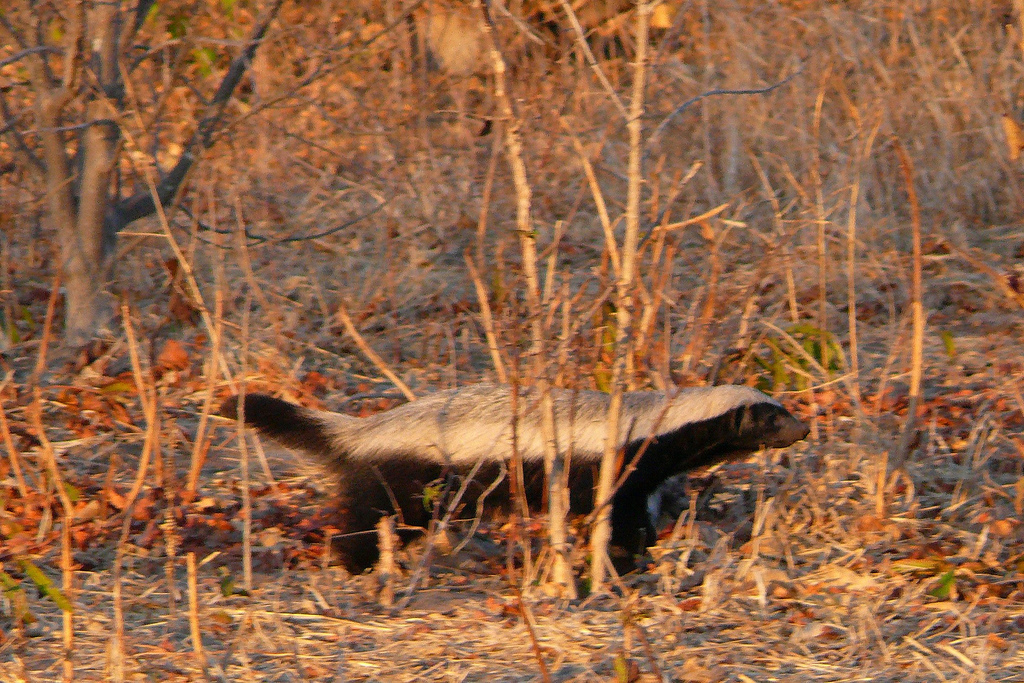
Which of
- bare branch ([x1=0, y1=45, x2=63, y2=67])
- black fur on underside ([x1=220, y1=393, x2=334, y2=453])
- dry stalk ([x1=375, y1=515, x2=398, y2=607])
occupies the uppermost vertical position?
bare branch ([x1=0, y1=45, x2=63, y2=67])

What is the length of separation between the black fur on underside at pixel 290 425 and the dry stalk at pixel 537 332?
2.64 feet

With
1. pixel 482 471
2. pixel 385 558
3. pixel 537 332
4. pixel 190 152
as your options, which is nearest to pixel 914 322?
pixel 537 332

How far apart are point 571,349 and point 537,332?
70 centimetres

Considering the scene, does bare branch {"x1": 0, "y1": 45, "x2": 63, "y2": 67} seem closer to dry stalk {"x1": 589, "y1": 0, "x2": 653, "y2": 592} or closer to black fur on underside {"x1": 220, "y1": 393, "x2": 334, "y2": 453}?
black fur on underside {"x1": 220, "y1": 393, "x2": 334, "y2": 453}

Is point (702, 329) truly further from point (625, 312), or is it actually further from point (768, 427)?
point (625, 312)

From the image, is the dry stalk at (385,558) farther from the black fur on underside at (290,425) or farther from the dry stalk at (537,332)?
the dry stalk at (537,332)

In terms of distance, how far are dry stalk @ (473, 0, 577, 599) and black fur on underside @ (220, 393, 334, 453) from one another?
805 mm

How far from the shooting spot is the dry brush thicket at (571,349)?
3289mm

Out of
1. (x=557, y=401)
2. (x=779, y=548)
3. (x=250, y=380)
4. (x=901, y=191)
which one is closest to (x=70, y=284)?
(x=250, y=380)

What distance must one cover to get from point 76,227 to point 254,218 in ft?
6.84

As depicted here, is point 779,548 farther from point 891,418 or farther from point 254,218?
point 254,218

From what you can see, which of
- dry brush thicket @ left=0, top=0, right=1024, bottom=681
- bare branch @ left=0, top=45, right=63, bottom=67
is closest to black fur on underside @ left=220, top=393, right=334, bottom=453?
dry brush thicket @ left=0, top=0, right=1024, bottom=681

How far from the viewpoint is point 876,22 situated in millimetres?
7379

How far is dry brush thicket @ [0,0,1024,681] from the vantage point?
3.29m
